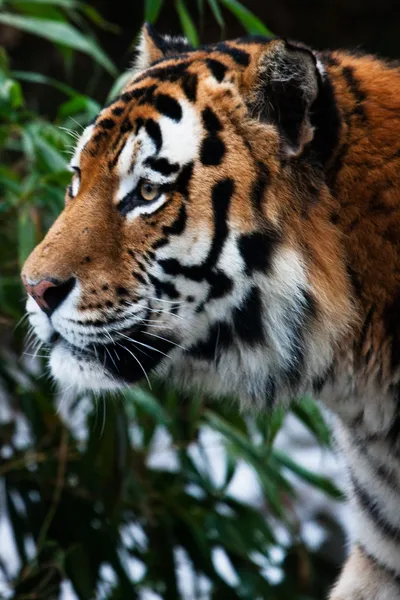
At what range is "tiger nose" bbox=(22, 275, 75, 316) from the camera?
5.10 ft

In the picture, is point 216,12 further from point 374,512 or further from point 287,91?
point 374,512

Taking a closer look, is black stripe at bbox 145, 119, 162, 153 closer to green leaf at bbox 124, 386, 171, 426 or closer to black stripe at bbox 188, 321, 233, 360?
black stripe at bbox 188, 321, 233, 360

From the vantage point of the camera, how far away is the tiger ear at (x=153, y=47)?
1874 mm

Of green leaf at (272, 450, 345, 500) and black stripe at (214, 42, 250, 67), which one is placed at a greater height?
black stripe at (214, 42, 250, 67)

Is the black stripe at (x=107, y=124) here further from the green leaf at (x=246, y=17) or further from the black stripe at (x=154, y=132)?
the green leaf at (x=246, y=17)

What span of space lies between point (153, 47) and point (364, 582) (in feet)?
3.52

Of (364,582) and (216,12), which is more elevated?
(216,12)

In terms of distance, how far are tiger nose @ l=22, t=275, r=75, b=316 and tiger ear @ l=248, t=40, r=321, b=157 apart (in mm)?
403

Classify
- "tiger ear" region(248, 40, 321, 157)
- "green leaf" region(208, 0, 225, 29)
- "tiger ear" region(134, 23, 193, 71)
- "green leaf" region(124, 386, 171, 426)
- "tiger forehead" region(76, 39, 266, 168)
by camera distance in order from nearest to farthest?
"tiger ear" region(248, 40, 321, 157)
"tiger forehead" region(76, 39, 266, 168)
"tiger ear" region(134, 23, 193, 71)
"green leaf" region(208, 0, 225, 29)
"green leaf" region(124, 386, 171, 426)

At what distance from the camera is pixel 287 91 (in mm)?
1535

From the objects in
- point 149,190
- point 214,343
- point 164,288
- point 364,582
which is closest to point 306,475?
point 364,582

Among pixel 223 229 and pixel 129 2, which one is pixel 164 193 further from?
pixel 129 2

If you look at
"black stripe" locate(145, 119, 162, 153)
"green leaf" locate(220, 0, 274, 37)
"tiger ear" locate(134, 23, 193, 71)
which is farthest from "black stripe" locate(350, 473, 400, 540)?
"green leaf" locate(220, 0, 274, 37)

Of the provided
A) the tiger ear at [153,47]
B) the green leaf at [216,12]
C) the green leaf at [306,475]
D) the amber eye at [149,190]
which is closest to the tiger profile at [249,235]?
the amber eye at [149,190]
